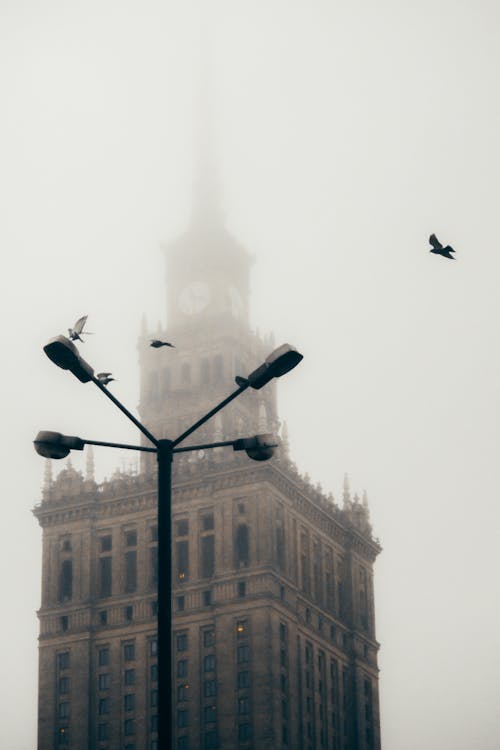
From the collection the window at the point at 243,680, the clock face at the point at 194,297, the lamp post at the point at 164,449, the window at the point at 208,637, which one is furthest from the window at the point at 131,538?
the lamp post at the point at 164,449

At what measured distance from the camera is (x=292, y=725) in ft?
498

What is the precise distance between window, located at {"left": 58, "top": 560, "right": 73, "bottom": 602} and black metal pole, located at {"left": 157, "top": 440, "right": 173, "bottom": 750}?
135768mm

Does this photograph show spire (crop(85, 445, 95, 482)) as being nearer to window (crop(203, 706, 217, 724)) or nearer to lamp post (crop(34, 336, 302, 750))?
window (crop(203, 706, 217, 724))

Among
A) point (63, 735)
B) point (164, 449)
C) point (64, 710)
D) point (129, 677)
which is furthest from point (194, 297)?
point (164, 449)

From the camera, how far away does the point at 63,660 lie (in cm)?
16150

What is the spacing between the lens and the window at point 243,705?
15012cm

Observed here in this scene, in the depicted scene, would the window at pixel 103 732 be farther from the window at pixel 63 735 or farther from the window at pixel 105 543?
the window at pixel 105 543

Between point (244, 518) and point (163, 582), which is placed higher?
point (244, 518)

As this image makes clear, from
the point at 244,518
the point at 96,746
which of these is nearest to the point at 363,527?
the point at 244,518

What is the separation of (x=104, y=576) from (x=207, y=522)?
39.9 ft

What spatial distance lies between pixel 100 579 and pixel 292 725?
25.0 meters

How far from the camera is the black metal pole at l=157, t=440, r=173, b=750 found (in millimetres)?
29469

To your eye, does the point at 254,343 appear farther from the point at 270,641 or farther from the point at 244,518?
the point at 270,641

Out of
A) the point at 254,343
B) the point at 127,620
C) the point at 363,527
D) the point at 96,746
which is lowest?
the point at 96,746
